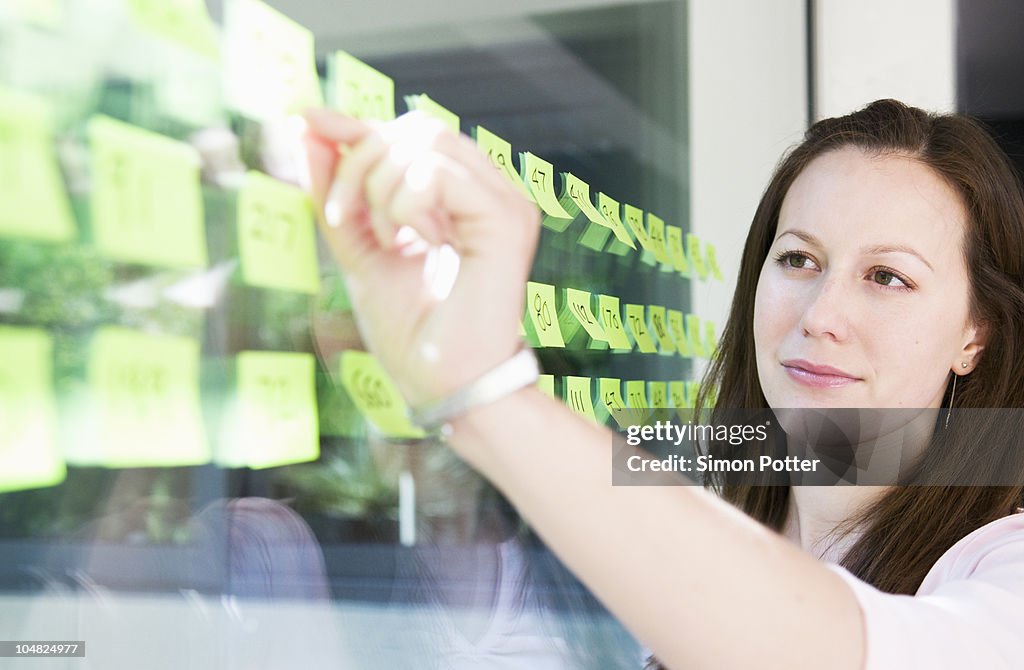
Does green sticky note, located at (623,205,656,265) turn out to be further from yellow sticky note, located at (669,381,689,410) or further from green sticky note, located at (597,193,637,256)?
yellow sticky note, located at (669,381,689,410)

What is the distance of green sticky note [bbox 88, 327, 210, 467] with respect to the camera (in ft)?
1.75

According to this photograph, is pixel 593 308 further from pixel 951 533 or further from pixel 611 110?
pixel 951 533

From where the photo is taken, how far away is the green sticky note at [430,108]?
83 cm

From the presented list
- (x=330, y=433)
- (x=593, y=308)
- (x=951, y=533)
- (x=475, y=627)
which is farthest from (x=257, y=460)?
(x=951, y=533)

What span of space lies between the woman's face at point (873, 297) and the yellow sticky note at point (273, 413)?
2.05 feet

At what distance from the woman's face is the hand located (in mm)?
702

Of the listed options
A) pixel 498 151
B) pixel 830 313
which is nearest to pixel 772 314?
pixel 830 313

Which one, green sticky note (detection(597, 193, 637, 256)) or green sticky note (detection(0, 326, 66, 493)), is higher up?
green sticky note (detection(597, 193, 637, 256))

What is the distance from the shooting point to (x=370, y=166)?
1.55 feet

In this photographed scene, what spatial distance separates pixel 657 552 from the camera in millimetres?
495

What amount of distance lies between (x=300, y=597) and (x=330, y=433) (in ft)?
0.44

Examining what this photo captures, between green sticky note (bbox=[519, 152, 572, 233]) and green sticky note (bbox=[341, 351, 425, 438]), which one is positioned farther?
green sticky note (bbox=[519, 152, 572, 233])

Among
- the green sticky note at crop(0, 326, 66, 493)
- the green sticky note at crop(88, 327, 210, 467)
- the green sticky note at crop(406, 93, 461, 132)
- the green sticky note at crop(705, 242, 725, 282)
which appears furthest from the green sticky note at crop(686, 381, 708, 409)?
the green sticky note at crop(0, 326, 66, 493)

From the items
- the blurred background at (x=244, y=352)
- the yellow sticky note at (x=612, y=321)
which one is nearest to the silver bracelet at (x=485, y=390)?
the blurred background at (x=244, y=352)
